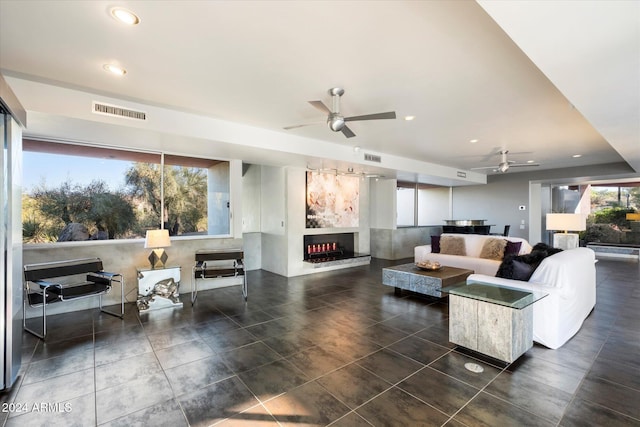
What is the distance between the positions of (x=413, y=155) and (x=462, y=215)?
4.96 metres

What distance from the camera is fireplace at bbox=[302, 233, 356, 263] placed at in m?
7.02

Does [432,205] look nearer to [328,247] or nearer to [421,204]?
[421,204]

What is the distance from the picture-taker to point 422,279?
4.63 metres

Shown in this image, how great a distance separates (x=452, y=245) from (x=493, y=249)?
0.80 meters

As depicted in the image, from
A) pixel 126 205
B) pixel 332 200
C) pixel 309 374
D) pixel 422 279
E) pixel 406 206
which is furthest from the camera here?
pixel 406 206

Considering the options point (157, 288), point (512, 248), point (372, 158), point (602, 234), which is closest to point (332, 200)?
point (372, 158)

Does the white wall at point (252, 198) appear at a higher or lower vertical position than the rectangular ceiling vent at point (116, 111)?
lower

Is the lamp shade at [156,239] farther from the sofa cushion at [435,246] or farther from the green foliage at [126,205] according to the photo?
the sofa cushion at [435,246]

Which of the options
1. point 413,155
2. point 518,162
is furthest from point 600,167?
point 413,155

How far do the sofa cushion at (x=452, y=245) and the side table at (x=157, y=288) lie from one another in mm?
5364

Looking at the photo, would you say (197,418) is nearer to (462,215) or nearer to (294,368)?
(294,368)

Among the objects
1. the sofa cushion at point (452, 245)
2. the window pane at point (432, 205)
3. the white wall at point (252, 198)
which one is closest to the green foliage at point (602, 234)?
the window pane at point (432, 205)

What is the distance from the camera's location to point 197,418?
2.02 metres

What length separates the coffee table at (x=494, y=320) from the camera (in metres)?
2.68
